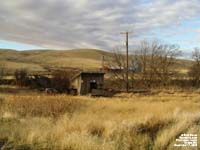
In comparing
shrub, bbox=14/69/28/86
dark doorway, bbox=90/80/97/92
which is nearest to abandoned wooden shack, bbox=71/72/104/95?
dark doorway, bbox=90/80/97/92

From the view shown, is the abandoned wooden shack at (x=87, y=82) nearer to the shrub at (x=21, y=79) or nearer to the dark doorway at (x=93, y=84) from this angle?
the dark doorway at (x=93, y=84)

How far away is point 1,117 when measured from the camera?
12.6 m

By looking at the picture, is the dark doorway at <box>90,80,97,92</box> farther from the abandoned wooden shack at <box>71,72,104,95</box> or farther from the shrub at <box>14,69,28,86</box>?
the shrub at <box>14,69,28,86</box>

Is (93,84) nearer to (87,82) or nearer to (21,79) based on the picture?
(87,82)

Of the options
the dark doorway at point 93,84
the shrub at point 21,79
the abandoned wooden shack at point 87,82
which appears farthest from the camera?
the shrub at point 21,79

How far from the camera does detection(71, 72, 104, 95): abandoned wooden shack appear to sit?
168 feet

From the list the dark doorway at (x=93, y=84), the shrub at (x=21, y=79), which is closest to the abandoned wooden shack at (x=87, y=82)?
the dark doorway at (x=93, y=84)

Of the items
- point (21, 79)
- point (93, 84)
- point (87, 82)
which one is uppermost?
point (21, 79)

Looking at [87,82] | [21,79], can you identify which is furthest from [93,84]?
[21,79]

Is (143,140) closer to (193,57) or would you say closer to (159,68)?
(159,68)

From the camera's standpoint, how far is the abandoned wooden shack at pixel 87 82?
51.2 meters

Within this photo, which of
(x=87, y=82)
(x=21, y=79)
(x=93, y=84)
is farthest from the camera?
(x=21, y=79)

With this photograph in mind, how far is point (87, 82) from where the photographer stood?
51562 mm

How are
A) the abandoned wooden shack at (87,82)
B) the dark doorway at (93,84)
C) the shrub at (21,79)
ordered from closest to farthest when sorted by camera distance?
the abandoned wooden shack at (87,82), the dark doorway at (93,84), the shrub at (21,79)
